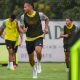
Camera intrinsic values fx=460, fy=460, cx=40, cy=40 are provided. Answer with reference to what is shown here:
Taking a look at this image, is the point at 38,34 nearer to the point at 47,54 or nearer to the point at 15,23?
the point at 15,23

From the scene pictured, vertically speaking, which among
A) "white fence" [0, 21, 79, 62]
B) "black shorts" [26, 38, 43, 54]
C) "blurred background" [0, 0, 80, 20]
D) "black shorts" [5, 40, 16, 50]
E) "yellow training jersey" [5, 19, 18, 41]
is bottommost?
"white fence" [0, 21, 79, 62]

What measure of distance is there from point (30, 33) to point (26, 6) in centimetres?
63

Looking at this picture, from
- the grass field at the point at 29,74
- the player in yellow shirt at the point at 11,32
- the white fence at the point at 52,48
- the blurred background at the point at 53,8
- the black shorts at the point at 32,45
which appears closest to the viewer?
the black shorts at the point at 32,45

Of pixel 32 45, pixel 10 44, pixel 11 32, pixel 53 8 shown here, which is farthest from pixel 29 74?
pixel 53 8

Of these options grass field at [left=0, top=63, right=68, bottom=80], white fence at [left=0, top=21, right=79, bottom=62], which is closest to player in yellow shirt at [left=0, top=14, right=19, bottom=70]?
grass field at [left=0, top=63, right=68, bottom=80]

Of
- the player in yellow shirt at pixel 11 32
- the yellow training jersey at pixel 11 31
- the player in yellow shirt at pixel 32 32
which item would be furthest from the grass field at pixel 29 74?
the player in yellow shirt at pixel 32 32

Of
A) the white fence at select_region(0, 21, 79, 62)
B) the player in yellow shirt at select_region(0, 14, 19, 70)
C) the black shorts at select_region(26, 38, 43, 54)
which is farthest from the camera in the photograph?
the white fence at select_region(0, 21, 79, 62)

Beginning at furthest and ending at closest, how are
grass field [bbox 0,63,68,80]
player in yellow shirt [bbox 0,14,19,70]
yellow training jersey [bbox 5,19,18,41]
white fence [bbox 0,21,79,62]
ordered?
1. white fence [bbox 0,21,79,62]
2. yellow training jersey [bbox 5,19,18,41]
3. player in yellow shirt [bbox 0,14,19,70]
4. grass field [bbox 0,63,68,80]

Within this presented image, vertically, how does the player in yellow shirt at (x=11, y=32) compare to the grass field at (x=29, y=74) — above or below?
above

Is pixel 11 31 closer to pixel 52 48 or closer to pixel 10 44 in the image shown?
pixel 10 44

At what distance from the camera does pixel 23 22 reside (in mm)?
10672

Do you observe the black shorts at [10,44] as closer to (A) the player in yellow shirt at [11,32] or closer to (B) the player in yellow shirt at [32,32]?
(A) the player in yellow shirt at [11,32]

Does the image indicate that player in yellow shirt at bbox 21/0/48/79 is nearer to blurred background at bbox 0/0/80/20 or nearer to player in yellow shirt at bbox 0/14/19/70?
player in yellow shirt at bbox 0/14/19/70

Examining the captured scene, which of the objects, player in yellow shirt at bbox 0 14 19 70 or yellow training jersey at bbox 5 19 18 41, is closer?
player in yellow shirt at bbox 0 14 19 70
